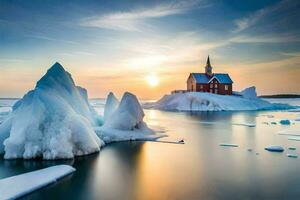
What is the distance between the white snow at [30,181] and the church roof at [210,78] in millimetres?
55541

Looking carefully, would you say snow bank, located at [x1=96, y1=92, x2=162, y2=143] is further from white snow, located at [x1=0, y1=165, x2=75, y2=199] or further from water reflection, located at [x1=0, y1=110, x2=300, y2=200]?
white snow, located at [x1=0, y1=165, x2=75, y2=199]

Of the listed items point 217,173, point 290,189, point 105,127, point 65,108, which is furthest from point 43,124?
point 290,189

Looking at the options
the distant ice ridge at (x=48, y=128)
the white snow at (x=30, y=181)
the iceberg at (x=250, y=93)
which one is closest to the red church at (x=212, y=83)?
the iceberg at (x=250, y=93)

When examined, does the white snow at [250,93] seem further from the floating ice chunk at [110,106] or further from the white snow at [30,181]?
the white snow at [30,181]

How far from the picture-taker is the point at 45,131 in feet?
46.1

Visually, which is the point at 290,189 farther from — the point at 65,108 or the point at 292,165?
the point at 65,108

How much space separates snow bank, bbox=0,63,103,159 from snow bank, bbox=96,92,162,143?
3.15 metres

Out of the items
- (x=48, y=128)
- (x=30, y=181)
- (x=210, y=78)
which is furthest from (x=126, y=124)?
(x=210, y=78)

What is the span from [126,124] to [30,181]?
36.7ft

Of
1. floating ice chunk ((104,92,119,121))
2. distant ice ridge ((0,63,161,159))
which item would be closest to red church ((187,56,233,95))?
floating ice chunk ((104,92,119,121))

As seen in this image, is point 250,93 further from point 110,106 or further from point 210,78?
point 110,106

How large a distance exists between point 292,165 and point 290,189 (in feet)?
12.2

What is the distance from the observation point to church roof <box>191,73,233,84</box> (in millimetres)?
64938

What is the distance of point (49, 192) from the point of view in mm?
9078
